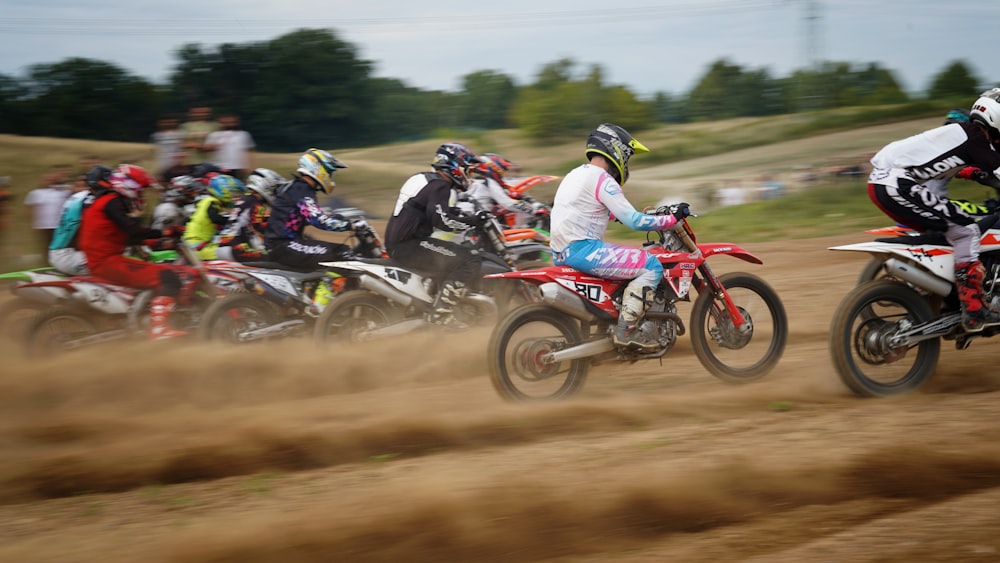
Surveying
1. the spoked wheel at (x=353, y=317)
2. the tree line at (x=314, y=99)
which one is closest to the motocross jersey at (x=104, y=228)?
the spoked wheel at (x=353, y=317)

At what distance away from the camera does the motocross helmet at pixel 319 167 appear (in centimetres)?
975

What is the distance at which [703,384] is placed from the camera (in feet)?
24.1

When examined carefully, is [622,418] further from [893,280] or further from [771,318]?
[893,280]

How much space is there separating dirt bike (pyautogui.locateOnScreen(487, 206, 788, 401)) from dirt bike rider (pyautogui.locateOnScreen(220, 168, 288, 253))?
4.28 m

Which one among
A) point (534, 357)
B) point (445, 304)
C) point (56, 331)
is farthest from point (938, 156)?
point (56, 331)

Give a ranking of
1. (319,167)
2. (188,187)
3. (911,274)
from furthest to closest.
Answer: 1. (188,187)
2. (319,167)
3. (911,274)

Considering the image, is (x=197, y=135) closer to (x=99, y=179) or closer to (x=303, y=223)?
(x=99, y=179)

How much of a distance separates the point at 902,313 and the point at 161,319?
22.0ft

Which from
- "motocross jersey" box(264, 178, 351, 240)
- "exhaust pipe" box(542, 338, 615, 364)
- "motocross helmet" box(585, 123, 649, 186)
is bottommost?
"exhaust pipe" box(542, 338, 615, 364)

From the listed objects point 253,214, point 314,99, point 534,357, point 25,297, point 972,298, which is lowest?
point 534,357

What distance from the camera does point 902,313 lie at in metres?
6.61

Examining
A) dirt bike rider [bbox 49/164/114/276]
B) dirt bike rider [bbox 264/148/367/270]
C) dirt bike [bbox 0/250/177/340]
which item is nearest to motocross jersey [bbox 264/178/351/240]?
dirt bike rider [bbox 264/148/367/270]

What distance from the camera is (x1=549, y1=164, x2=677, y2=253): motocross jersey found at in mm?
6945

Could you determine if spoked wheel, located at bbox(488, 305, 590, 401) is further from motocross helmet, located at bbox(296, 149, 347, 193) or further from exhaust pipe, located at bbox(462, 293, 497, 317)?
motocross helmet, located at bbox(296, 149, 347, 193)
